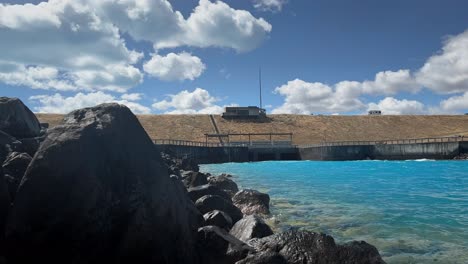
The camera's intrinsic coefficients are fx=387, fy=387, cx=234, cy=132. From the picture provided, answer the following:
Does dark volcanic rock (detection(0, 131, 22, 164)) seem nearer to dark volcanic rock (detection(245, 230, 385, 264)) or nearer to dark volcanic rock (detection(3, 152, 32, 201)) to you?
dark volcanic rock (detection(3, 152, 32, 201))

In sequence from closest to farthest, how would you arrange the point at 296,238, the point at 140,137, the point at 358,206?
the point at 140,137 < the point at 296,238 < the point at 358,206

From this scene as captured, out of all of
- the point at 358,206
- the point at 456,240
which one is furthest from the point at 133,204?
the point at 358,206

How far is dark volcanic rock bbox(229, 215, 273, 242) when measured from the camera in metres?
9.07

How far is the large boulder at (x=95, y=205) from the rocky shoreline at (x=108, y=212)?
0.01 metres

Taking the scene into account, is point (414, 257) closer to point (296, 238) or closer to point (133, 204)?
point (296, 238)

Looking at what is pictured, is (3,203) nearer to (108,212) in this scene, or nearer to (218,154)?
(108,212)

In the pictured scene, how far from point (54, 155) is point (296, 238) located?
4.76 metres

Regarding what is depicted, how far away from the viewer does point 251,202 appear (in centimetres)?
1620

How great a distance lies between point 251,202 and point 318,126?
133 meters

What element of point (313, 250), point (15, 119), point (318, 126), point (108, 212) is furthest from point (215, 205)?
point (318, 126)

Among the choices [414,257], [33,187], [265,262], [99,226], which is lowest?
[414,257]

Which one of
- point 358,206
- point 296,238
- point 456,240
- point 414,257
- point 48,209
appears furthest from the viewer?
point 358,206

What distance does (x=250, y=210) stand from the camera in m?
15.8

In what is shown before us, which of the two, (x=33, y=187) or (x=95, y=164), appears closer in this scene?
(x=33, y=187)
